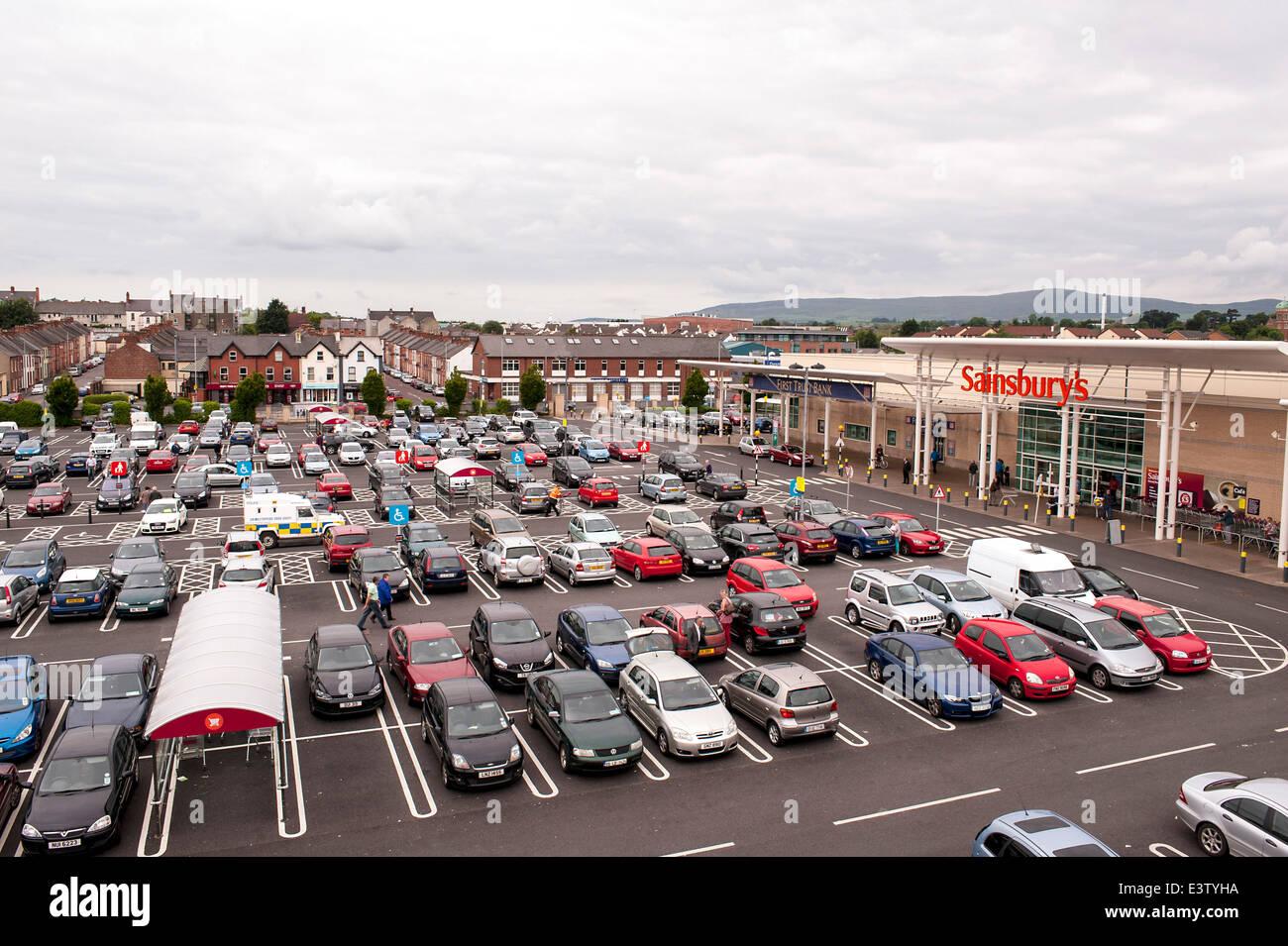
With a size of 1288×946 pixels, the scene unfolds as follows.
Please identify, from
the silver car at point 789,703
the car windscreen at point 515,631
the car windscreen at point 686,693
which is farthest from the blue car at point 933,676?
the car windscreen at point 515,631

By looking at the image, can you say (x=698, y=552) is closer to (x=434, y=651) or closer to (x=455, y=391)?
(x=434, y=651)

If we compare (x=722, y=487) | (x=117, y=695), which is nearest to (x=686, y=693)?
(x=117, y=695)

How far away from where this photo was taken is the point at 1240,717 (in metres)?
18.3

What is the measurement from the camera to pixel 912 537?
32250mm

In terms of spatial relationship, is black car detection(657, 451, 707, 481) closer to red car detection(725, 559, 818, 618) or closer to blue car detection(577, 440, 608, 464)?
blue car detection(577, 440, 608, 464)

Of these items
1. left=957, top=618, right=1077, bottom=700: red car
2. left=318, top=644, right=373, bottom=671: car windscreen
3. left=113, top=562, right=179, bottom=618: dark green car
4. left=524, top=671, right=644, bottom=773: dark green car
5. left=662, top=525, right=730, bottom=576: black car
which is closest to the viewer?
left=524, top=671, right=644, bottom=773: dark green car

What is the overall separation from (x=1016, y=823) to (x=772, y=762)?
213 inches

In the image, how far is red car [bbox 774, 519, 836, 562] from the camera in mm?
31250

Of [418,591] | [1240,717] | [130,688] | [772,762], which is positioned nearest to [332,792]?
[130,688]

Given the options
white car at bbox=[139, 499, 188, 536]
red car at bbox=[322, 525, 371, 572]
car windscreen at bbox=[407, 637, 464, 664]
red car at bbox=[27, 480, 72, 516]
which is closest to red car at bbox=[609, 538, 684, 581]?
red car at bbox=[322, 525, 371, 572]

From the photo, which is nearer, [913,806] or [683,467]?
[913,806]

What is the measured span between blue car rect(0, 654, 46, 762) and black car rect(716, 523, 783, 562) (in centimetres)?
1913

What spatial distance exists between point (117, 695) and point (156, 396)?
65745 millimetres
